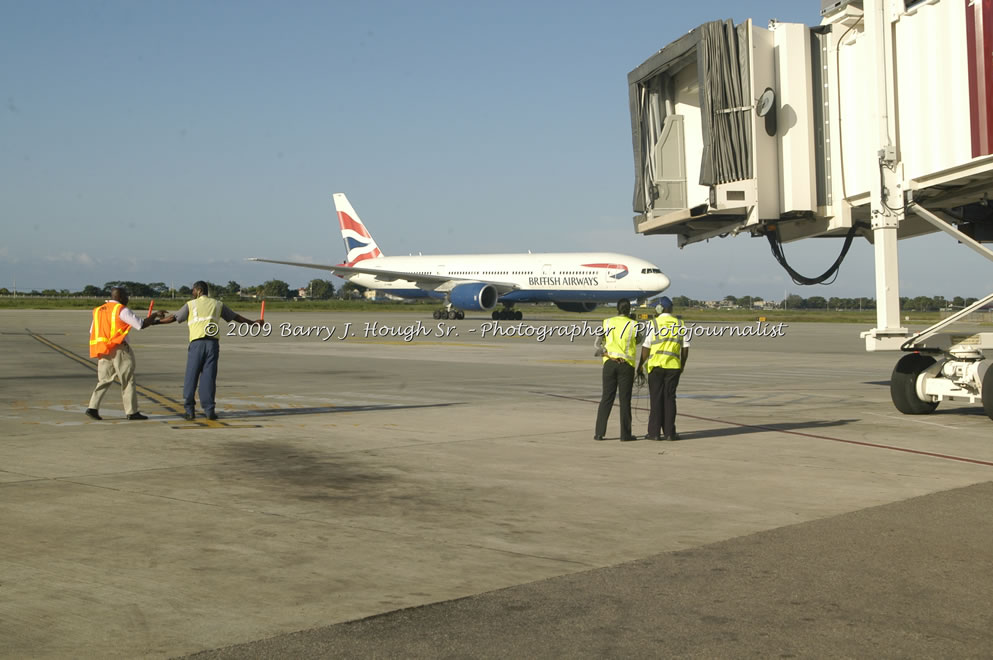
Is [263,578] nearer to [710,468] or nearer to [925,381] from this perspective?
[710,468]

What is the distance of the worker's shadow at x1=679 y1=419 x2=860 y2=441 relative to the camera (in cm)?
1185

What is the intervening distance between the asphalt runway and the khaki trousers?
0.51 meters

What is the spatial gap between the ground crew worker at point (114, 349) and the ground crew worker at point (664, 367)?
657 centimetres

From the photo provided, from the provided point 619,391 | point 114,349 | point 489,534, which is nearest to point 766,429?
point 619,391

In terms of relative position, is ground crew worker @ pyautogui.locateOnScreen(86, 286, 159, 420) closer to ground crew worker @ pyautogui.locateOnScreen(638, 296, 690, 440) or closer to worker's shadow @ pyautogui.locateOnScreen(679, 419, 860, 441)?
ground crew worker @ pyautogui.locateOnScreen(638, 296, 690, 440)

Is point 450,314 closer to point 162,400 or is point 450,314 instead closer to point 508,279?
point 508,279

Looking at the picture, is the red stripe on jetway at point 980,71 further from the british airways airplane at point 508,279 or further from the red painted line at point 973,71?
the british airways airplane at point 508,279

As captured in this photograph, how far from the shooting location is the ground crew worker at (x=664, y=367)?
1140 cm

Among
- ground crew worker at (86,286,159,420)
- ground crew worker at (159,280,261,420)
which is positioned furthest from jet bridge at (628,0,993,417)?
ground crew worker at (86,286,159,420)

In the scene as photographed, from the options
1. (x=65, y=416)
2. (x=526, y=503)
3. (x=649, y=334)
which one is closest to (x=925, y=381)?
(x=649, y=334)

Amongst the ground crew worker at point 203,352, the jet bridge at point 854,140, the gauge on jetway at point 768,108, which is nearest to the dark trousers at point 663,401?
the jet bridge at point 854,140

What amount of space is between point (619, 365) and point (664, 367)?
54 cm

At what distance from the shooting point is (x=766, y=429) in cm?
1235

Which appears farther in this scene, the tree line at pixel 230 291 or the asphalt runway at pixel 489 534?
the tree line at pixel 230 291
